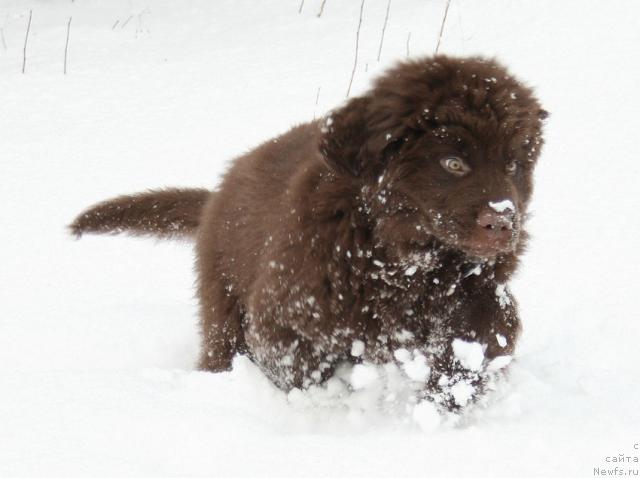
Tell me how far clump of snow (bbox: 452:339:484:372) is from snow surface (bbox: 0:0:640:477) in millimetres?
178

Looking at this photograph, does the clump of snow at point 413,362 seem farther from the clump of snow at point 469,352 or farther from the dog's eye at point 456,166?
the dog's eye at point 456,166

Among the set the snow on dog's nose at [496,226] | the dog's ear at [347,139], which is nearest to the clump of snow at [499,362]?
the snow on dog's nose at [496,226]

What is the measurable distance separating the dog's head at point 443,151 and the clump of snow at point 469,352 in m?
0.41

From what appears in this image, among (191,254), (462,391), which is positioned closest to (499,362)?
(462,391)

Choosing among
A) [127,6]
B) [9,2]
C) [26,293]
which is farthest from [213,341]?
[9,2]

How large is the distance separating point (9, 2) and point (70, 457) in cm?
1047

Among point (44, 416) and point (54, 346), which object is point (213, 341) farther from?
point (44, 416)

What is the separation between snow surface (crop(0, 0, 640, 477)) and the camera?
2598 millimetres

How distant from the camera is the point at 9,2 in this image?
37.6ft

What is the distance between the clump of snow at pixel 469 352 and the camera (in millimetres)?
3262

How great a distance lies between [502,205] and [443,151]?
0.98ft

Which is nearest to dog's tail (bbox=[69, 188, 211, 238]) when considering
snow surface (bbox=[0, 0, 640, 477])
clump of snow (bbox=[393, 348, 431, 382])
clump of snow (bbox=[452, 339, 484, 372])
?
snow surface (bbox=[0, 0, 640, 477])

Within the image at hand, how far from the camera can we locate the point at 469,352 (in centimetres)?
327

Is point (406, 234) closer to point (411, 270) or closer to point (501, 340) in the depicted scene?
point (411, 270)
